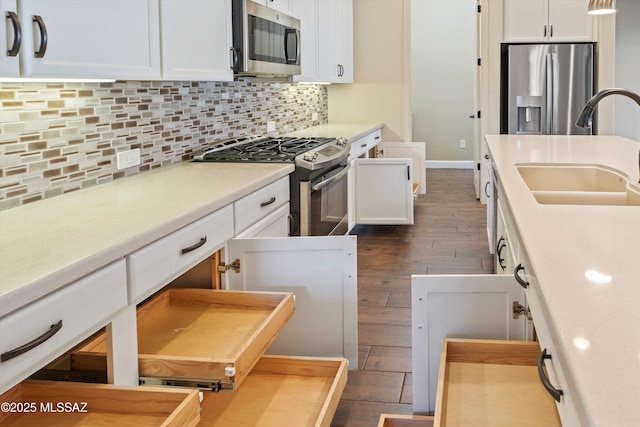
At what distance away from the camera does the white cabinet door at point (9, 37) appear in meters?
1.73

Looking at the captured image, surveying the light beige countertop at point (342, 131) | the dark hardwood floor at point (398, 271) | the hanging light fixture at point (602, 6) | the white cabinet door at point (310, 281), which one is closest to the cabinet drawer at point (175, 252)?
the white cabinet door at point (310, 281)

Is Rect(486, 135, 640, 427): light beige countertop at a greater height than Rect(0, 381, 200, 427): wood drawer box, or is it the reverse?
Rect(486, 135, 640, 427): light beige countertop

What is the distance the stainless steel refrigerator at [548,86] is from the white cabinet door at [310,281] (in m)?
4.52

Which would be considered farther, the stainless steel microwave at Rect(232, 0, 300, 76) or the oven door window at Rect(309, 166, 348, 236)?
the oven door window at Rect(309, 166, 348, 236)

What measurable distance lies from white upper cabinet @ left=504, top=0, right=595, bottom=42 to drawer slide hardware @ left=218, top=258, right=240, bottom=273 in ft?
16.1

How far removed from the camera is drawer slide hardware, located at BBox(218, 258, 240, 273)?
257cm

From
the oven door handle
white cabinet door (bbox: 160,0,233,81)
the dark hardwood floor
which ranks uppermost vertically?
white cabinet door (bbox: 160,0,233,81)

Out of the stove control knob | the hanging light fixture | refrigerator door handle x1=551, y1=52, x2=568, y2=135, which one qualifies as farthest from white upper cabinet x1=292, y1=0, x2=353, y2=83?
the hanging light fixture

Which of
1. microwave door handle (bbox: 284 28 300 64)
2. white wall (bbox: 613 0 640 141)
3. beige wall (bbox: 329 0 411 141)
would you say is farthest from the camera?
white wall (bbox: 613 0 640 141)

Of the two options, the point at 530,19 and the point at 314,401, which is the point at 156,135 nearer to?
the point at 314,401

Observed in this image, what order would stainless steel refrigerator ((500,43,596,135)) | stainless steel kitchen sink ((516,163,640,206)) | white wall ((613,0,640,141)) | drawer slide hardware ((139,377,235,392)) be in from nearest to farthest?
drawer slide hardware ((139,377,235,392)) < stainless steel kitchen sink ((516,163,640,206)) < stainless steel refrigerator ((500,43,596,135)) < white wall ((613,0,640,141))

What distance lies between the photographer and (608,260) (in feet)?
4.90

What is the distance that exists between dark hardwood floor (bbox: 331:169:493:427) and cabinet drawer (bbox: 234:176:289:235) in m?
0.76

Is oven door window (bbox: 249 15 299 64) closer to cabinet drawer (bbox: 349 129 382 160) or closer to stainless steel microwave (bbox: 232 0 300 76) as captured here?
stainless steel microwave (bbox: 232 0 300 76)
